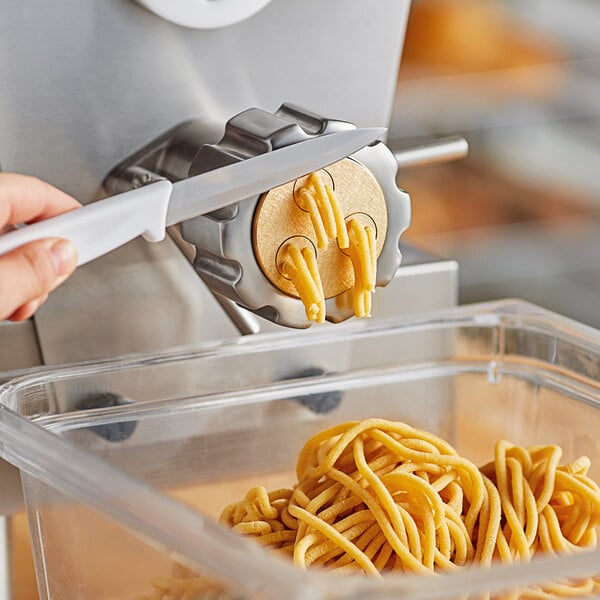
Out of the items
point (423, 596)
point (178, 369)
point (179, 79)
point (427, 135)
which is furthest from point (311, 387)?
point (427, 135)

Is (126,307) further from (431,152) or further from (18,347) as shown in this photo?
(431,152)

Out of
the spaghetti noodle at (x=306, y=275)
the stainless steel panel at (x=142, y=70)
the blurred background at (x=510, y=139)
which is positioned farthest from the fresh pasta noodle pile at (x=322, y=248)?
the blurred background at (x=510, y=139)

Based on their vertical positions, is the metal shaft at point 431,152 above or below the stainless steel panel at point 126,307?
above

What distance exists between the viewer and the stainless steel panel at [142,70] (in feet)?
2.01

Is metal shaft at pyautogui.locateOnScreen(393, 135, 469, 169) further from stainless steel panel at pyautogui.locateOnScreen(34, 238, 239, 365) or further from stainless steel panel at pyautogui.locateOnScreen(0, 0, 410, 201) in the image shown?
stainless steel panel at pyautogui.locateOnScreen(34, 238, 239, 365)

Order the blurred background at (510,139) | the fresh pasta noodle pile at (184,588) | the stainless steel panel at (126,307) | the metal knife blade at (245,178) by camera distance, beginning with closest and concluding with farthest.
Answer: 1. the fresh pasta noodle pile at (184,588)
2. the metal knife blade at (245,178)
3. the stainless steel panel at (126,307)
4. the blurred background at (510,139)

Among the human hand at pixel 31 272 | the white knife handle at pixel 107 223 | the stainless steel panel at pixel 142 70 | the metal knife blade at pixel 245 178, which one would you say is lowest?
the human hand at pixel 31 272

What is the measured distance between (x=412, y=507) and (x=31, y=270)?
24 cm

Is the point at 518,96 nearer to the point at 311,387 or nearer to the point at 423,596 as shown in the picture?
the point at 311,387

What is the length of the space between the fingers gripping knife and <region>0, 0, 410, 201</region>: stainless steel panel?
0.12 feet

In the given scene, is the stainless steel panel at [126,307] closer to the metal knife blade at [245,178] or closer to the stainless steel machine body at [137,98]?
the stainless steel machine body at [137,98]

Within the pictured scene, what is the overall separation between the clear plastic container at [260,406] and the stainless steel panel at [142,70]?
128 millimetres

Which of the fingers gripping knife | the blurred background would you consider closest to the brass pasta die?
the fingers gripping knife

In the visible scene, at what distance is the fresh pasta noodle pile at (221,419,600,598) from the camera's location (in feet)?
1.86
